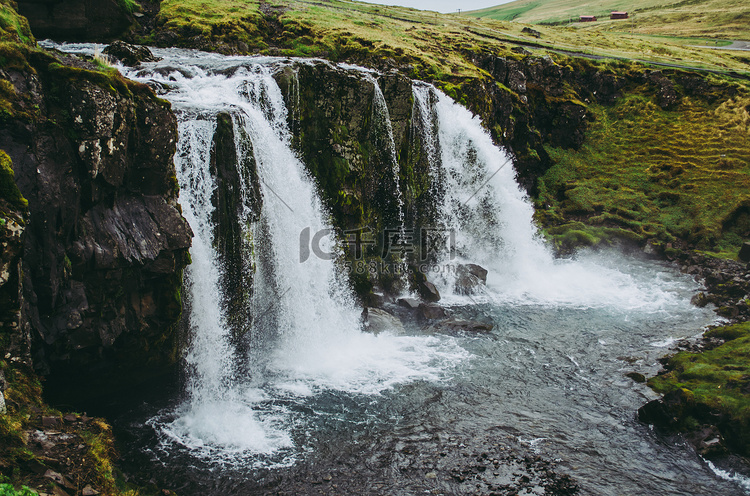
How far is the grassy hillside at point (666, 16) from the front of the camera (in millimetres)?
89906

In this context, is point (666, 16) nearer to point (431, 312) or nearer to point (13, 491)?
point (431, 312)

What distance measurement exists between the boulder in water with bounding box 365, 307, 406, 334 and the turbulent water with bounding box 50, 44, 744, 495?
1.66 ft

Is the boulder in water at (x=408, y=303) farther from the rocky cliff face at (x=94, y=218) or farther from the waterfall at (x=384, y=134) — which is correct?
the rocky cliff face at (x=94, y=218)

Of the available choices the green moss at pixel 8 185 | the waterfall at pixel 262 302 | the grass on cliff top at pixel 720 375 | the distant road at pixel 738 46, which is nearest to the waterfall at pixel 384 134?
the waterfall at pixel 262 302

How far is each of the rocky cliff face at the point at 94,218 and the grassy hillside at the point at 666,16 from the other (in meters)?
108

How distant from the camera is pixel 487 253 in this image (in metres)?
31.4

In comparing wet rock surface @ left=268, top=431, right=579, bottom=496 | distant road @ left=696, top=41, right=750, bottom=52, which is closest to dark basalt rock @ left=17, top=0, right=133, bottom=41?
wet rock surface @ left=268, top=431, right=579, bottom=496

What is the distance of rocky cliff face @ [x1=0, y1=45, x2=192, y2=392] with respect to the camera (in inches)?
421

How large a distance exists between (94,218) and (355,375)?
10182 millimetres

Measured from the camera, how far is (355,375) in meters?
17.1

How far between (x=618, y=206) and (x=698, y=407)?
26.7m

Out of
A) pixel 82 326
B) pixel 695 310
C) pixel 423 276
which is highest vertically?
pixel 82 326

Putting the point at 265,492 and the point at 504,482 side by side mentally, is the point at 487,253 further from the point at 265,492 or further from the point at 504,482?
the point at 265,492

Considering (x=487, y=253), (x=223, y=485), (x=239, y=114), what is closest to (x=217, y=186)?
(x=239, y=114)
